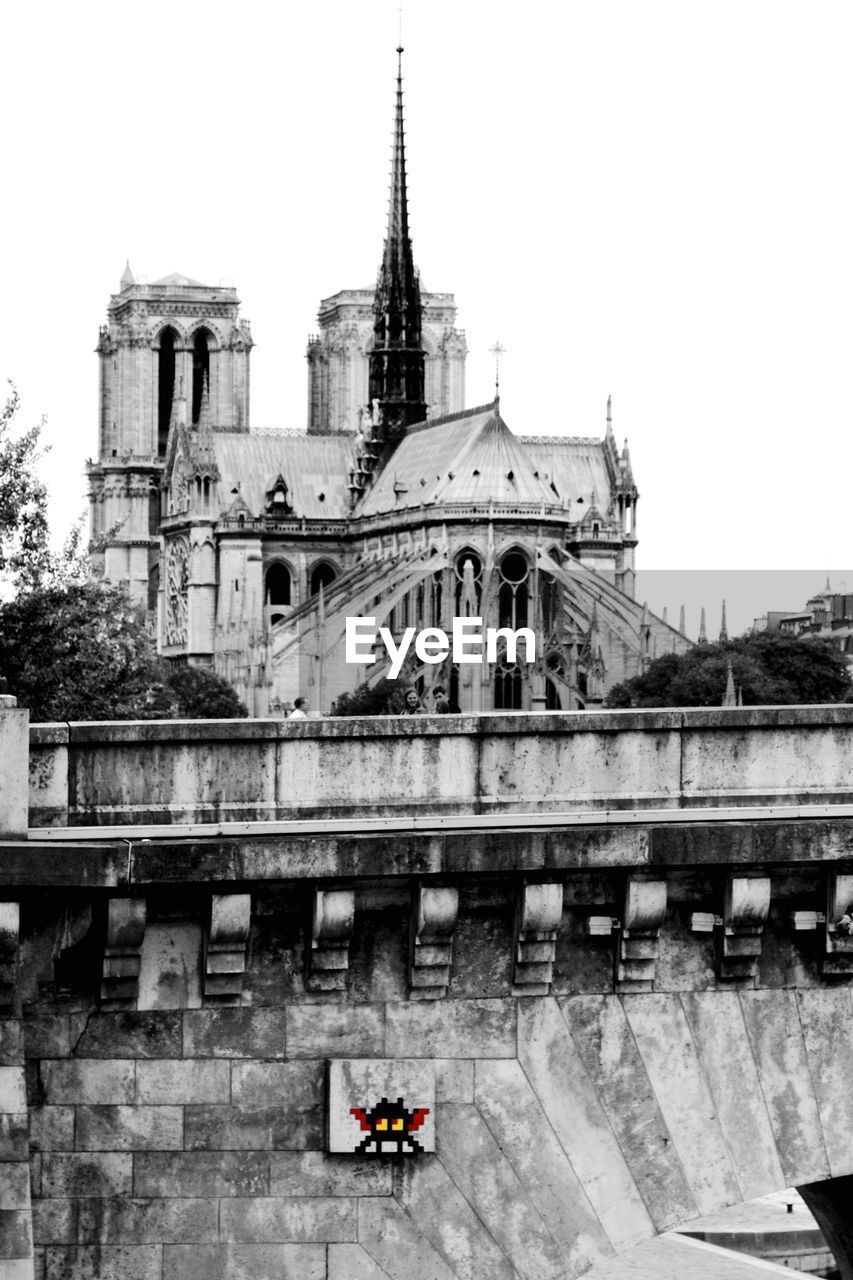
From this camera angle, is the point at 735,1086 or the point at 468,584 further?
the point at 468,584

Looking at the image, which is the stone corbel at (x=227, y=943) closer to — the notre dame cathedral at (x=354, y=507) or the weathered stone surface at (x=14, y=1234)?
the weathered stone surface at (x=14, y=1234)

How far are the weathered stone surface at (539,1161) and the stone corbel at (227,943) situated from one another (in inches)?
47.0

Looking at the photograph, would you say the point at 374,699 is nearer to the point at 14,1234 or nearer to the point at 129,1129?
the point at 129,1129

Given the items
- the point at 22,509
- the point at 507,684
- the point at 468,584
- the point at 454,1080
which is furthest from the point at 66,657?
the point at 507,684

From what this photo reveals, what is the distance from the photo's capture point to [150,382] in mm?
177375

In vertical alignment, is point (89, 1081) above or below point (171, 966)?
below

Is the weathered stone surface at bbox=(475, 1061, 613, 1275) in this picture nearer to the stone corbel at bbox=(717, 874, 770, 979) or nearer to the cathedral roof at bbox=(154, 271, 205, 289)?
the stone corbel at bbox=(717, 874, 770, 979)

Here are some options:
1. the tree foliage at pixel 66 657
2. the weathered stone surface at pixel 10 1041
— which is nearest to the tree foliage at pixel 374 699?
the tree foliage at pixel 66 657

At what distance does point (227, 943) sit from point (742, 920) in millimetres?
2353

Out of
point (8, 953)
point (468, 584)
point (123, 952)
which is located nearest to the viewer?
point (8, 953)

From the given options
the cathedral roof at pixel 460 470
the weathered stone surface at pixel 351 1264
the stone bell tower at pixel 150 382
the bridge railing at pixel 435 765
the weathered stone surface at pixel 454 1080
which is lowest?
the weathered stone surface at pixel 351 1264

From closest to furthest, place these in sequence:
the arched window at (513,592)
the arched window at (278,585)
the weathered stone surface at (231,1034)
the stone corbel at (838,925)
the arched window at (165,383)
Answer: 1. the weathered stone surface at (231,1034)
2. the stone corbel at (838,925)
3. the arched window at (513,592)
4. the arched window at (278,585)
5. the arched window at (165,383)

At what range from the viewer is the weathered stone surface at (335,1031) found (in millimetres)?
11453

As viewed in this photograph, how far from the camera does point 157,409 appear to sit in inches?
7067
